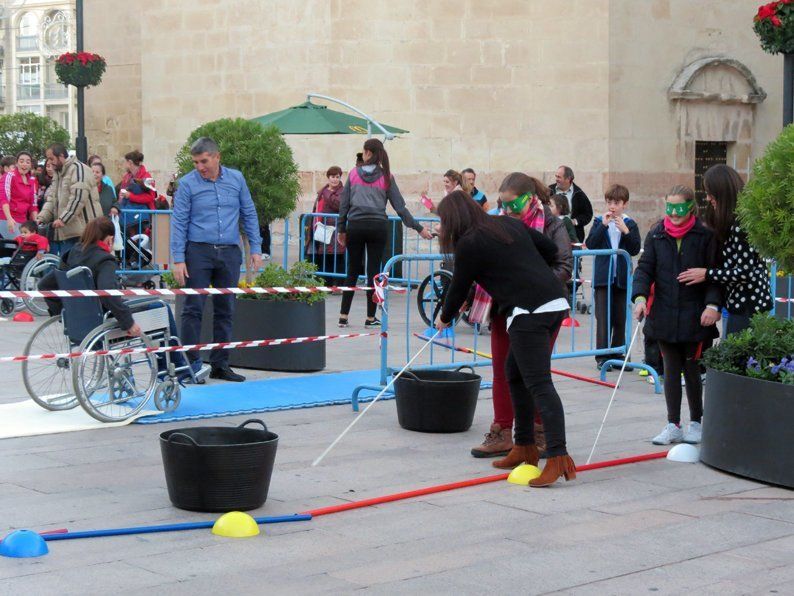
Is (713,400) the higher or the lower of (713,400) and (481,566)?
the higher

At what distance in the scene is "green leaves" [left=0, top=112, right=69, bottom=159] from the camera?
94.8ft

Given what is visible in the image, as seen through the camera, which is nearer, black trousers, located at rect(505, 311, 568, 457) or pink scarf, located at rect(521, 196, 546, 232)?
black trousers, located at rect(505, 311, 568, 457)

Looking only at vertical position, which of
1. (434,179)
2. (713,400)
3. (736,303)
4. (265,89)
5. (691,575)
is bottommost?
(691,575)

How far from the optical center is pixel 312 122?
674 inches

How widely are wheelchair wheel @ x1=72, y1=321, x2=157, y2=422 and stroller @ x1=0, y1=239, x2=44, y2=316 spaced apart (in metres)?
5.69

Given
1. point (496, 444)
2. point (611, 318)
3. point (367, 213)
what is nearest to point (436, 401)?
point (496, 444)

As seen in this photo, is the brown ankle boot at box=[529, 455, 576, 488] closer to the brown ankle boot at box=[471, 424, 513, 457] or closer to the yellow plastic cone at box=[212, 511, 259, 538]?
the brown ankle boot at box=[471, 424, 513, 457]

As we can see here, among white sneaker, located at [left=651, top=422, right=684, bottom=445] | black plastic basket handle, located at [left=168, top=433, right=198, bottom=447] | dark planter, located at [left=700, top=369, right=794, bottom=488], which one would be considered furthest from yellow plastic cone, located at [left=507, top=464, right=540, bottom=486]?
black plastic basket handle, located at [left=168, top=433, right=198, bottom=447]

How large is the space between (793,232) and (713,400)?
1.08m

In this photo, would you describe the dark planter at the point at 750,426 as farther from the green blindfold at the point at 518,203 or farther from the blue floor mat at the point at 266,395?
the blue floor mat at the point at 266,395

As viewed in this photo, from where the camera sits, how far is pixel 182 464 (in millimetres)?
6113

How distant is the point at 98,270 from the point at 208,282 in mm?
1491

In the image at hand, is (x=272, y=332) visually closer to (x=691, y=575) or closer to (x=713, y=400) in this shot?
(x=713, y=400)

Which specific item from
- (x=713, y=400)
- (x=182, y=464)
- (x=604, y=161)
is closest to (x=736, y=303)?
(x=713, y=400)
